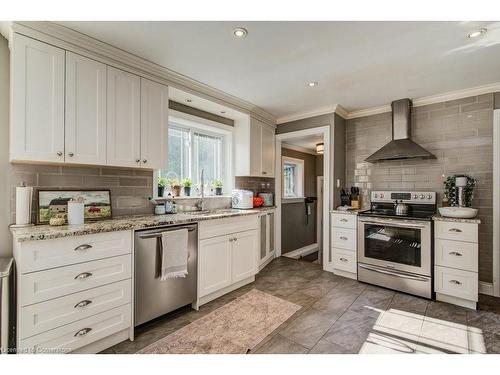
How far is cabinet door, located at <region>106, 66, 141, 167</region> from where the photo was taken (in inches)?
81.8

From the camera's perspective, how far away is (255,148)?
3715mm

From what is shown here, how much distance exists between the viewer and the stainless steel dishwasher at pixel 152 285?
1.93m

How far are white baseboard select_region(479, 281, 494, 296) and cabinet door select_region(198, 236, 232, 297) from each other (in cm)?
303

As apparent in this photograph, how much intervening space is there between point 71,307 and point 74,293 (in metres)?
0.09

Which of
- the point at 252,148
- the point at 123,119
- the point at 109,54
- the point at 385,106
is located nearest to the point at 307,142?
the point at 385,106

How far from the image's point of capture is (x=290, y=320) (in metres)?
2.19

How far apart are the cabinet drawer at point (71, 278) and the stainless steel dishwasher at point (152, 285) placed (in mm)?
118

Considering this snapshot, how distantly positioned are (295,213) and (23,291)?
14.6 feet

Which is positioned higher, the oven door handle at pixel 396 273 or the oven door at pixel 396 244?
the oven door at pixel 396 244

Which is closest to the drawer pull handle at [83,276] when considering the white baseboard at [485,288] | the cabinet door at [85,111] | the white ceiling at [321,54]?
the cabinet door at [85,111]

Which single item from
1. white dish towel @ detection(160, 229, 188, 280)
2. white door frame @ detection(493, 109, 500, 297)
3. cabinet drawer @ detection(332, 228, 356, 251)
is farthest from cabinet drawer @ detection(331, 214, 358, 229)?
white dish towel @ detection(160, 229, 188, 280)

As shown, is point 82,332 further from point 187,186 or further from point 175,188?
point 187,186

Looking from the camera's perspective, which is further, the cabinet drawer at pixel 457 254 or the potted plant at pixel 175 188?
the potted plant at pixel 175 188

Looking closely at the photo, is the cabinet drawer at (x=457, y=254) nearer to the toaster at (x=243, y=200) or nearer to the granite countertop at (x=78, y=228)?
the toaster at (x=243, y=200)
